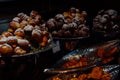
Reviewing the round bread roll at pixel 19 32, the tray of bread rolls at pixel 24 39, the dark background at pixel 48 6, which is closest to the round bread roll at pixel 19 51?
the tray of bread rolls at pixel 24 39

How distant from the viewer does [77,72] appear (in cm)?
160

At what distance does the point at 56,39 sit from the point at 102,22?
0.56 metres

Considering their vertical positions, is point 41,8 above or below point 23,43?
above

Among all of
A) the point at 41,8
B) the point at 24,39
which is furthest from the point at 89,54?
the point at 41,8

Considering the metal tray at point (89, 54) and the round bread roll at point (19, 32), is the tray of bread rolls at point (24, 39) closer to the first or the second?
the round bread roll at point (19, 32)

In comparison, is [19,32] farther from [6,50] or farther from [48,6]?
[48,6]

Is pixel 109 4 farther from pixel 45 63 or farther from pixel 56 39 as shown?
pixel 45 63

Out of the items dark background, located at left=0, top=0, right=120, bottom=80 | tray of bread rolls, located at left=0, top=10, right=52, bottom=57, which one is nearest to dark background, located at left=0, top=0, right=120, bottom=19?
dark background, located at left=0, top=0, right=120, bottom=80

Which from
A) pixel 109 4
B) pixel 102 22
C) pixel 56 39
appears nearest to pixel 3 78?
pixel 56 39

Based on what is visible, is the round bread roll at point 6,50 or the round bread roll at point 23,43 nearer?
the round bread roll at point 6,50

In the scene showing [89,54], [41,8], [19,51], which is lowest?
[89,54]

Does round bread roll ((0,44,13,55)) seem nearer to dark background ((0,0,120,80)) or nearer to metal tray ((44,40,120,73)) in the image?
dark background ((0,0,120,80))

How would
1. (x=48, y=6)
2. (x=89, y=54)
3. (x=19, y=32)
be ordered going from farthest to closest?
(x=48, y=6), (x=89, y=54), (x=19, y=32)

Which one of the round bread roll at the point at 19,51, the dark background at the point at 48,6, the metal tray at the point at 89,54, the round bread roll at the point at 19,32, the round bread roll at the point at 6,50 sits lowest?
the metal tray at the point at 89,54
